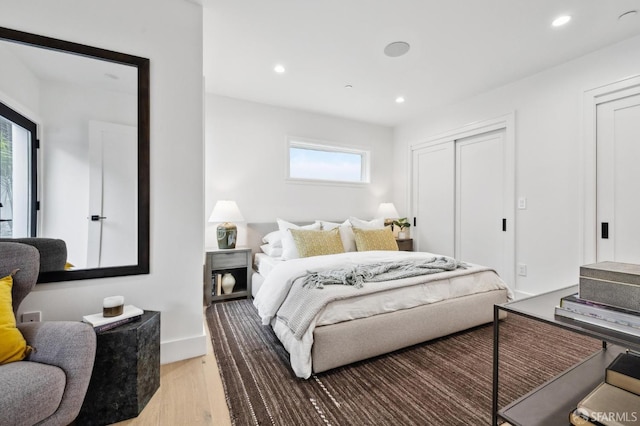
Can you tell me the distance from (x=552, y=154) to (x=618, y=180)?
0.59m

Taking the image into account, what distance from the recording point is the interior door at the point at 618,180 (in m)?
2.50

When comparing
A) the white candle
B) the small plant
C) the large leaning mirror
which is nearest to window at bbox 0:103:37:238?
the large leaning mirror

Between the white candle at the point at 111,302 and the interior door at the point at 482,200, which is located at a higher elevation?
the interior door at the point at 482,200

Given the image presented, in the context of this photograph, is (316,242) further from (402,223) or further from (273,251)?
(402,223)

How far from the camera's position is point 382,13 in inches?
85.9

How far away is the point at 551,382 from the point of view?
1.34m

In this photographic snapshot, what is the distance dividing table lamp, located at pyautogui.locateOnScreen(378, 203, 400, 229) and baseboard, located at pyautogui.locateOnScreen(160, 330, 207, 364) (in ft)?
10.9

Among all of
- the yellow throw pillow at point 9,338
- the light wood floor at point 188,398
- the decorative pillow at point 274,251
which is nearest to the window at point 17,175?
the yellow throw pillow at point 9,338

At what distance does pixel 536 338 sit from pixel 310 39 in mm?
3191

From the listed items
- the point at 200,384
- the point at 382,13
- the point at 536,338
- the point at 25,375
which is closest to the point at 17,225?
the point at 25,375

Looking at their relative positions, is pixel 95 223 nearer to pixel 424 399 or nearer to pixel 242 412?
pixel 242 412

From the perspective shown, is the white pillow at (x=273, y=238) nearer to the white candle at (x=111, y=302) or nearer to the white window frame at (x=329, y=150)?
the white window frame at (x=329, y=150)

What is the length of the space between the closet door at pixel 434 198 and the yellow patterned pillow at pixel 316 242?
1818mm

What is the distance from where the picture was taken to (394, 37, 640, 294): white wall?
107 inches
